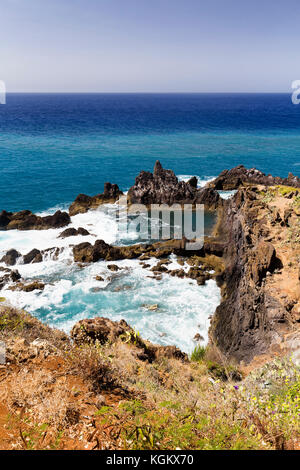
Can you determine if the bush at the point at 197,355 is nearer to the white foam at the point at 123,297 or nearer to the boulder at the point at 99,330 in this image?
the white foam at the point at 123,297

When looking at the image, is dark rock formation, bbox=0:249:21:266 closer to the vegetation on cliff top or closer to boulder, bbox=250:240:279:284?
boulder, bbox=250:240:279:284

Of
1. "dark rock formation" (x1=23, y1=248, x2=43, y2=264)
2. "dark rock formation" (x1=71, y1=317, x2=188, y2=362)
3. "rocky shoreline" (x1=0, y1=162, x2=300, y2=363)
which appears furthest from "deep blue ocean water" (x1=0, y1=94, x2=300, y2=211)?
"dark rock formation" (x1=71, y1=317, x2=188, y2=362)

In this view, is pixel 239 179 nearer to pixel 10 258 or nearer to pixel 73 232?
pixel 73 232

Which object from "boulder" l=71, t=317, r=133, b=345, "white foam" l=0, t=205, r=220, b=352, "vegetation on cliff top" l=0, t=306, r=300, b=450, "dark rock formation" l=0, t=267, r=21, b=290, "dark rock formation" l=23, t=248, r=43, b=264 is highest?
"vegetation on cliff top" l=0, t=306, r=300, b=450

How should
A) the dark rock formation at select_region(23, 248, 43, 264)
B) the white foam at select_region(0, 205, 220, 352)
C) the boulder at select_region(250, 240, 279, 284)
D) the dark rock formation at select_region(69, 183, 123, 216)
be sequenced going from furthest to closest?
the dark rock formation at select_region(69, 183, 123, 216) → the dark rock formation at select_region(23, 248, 43, 264) → the white foam at select_region(0, 205, 220, 352) → the boulder at select_region(250, 240, 279, 284)

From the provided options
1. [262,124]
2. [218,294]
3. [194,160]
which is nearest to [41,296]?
[218,294]

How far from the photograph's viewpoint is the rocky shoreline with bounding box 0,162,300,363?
10.7 metres

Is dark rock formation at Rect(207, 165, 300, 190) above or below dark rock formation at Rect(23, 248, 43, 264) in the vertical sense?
above

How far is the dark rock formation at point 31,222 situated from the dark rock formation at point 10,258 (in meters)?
6.19

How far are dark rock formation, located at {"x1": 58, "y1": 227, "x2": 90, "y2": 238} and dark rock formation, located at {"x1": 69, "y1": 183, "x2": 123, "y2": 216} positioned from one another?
5886mm

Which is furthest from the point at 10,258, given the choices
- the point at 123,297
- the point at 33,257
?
the point at 123,297

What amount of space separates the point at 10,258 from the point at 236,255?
56.4 feet

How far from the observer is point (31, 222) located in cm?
2864
